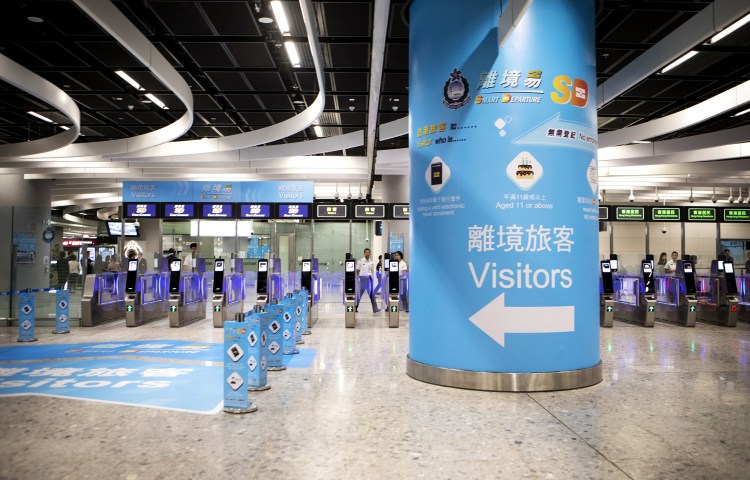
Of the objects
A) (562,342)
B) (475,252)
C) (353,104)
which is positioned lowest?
(562,342)

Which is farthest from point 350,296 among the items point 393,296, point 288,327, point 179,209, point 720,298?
point 720,298

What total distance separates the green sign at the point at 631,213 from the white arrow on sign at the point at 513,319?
11978 mm

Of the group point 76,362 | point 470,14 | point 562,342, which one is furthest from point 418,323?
point 76,362

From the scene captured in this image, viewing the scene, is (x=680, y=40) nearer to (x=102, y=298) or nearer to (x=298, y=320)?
(x=298, y=320)

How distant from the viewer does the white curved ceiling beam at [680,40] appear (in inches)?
254

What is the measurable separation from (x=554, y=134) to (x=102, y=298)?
10.2m

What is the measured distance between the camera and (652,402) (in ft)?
15.9

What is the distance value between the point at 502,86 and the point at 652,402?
3290 mm

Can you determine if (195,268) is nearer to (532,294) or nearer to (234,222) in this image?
(234,222)

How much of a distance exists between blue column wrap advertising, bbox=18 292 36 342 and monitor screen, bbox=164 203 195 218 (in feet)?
21.9

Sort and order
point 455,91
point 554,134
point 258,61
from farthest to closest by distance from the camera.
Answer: point 258,61
point 455,91
point 554,134

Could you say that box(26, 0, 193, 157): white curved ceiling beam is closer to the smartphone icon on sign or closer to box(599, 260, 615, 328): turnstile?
Answer: the smartphone icon on sign

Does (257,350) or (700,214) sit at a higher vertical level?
(700,214)

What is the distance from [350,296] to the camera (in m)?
11.0
